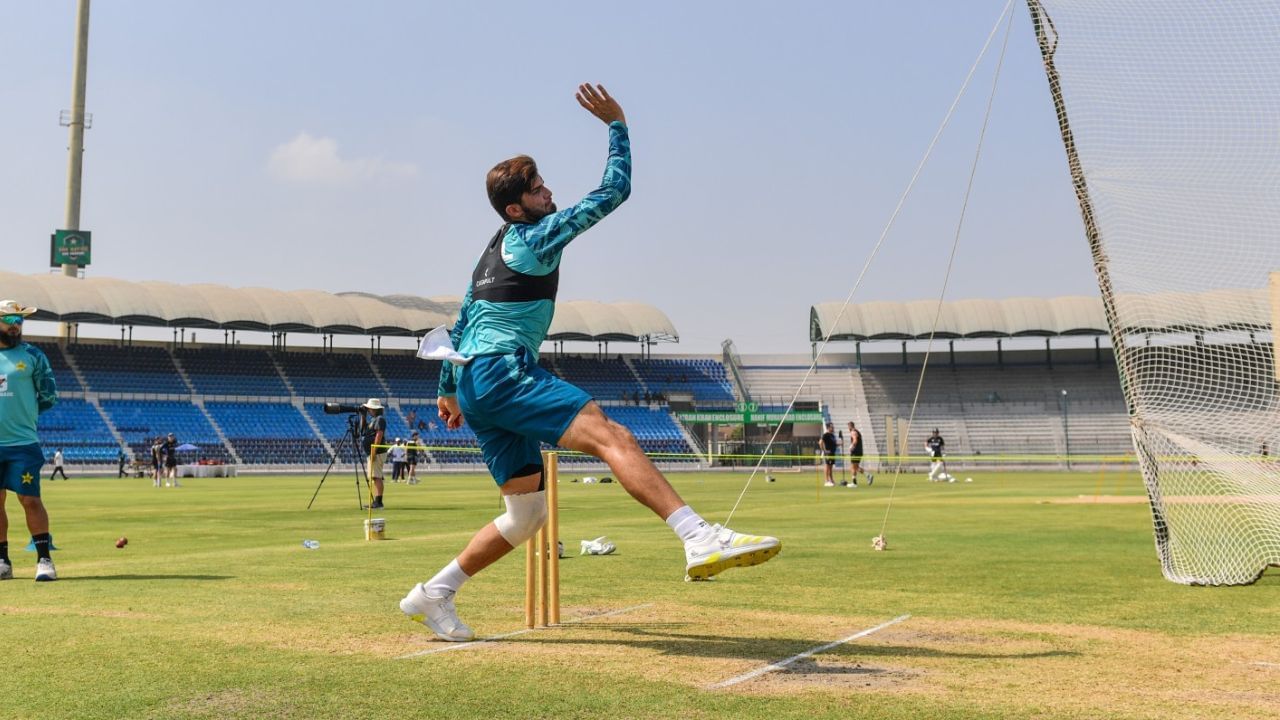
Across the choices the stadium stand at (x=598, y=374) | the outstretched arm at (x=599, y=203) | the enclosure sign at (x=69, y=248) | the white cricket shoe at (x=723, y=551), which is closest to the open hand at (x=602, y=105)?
the outstretched arm at (x=599, y=203)

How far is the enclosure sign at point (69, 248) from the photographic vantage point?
71188mm

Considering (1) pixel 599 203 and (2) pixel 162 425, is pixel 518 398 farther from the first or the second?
(2) pixel 162 425

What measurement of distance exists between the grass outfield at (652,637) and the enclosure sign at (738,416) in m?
54.6

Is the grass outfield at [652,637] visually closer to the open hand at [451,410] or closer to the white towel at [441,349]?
the open hand at [451,410]

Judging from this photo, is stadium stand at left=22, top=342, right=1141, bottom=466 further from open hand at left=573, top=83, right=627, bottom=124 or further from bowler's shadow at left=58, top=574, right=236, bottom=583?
open hand at left=573, top=83, right=627, bottom=124

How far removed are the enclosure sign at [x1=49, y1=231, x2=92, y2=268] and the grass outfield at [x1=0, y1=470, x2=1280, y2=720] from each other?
2568 inches

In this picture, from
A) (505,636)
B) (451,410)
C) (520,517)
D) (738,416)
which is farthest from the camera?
(738,416)

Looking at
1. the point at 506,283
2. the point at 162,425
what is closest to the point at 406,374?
the point at 162,425

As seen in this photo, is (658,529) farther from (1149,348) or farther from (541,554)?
(541,554)

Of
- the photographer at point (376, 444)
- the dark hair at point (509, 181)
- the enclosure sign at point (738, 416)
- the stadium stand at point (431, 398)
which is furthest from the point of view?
the enclosure sign at point (738, 416)

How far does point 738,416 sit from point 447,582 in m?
64.1

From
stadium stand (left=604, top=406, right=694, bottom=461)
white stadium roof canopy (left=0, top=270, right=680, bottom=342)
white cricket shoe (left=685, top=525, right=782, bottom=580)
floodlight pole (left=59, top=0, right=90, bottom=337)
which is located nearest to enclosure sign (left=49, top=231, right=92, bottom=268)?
floodlight pole (left=59, top=0, right=90, bottom=337)

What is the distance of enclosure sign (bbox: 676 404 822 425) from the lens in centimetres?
6825

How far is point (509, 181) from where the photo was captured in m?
6.11
